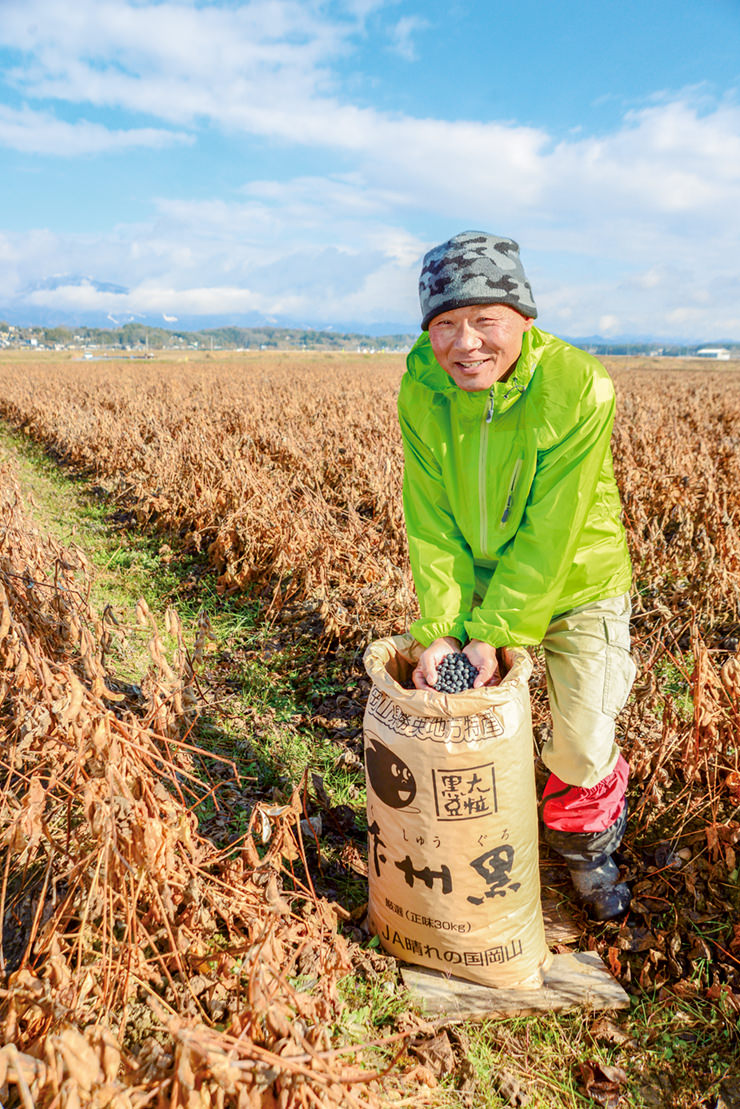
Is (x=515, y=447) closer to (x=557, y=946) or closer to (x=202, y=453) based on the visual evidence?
(x=557, y=946)

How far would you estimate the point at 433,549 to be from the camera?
82.1 inches

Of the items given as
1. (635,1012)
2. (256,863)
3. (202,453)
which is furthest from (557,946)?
(202,453)

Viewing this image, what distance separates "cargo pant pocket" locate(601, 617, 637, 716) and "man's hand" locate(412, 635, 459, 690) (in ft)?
1.62

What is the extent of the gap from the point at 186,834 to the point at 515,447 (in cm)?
137

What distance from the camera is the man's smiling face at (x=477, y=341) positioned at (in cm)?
174

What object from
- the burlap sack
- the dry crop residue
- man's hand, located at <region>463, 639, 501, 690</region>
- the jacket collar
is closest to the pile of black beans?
man's hand, located at <region>463, 639, 501, 690</region>

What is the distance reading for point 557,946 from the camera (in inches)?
81.4

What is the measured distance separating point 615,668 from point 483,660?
492 mm

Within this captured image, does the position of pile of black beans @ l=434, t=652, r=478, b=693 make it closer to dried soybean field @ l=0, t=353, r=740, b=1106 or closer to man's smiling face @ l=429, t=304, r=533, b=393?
dried soybean field @ l=0, t=353, r=740, b=1106

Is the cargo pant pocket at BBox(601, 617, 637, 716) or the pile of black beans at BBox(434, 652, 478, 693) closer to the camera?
the pile of black beans at BBox(434, 652, 478, 693)

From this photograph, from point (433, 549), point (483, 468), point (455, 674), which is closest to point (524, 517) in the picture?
point (483, 468)

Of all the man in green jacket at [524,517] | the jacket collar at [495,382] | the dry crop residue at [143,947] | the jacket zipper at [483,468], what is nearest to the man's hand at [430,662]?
the man in green jacket at [524,517]

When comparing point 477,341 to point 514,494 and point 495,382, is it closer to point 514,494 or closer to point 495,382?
point 495,382

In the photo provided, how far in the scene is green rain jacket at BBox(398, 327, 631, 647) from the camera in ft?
5.87
